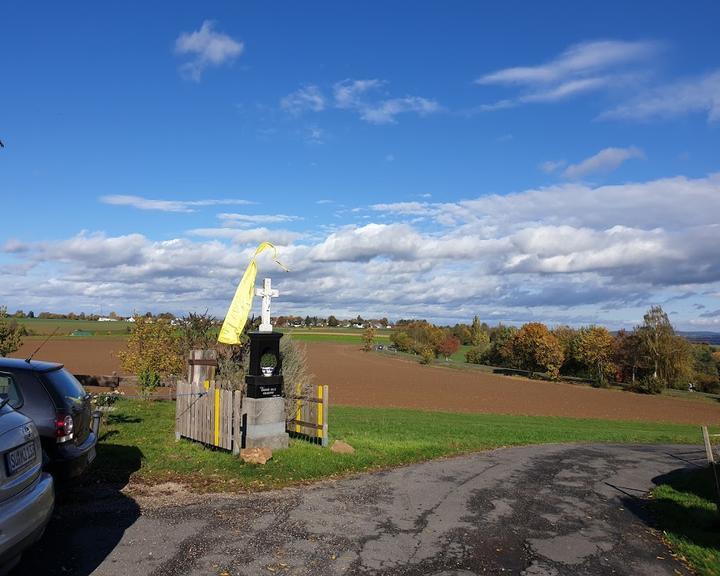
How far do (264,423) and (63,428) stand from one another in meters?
4.23

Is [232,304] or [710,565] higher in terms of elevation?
[232,304]

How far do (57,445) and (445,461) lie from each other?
709 cm

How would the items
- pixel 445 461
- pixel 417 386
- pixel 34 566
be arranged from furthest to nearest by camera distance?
pixel 417 386
pixel 445 461
pixel 34 566

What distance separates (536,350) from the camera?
73.2 m

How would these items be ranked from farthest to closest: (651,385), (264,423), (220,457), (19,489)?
1. (651,385)
2. (264,423)
3. (220,457)
4. (19,489)

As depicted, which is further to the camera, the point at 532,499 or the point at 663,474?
the point at 663,474

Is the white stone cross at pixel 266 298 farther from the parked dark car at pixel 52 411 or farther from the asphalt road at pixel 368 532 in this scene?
the parked dark car at pixel 52 411

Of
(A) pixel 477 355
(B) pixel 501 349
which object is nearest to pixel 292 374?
(B) pixel 501 349

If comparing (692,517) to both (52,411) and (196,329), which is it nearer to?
(52,411)

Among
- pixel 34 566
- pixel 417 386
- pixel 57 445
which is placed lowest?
pixel 417 386

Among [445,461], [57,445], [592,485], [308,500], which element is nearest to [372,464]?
[445,461]

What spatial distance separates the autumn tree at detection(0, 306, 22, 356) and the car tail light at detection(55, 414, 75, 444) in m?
14.1

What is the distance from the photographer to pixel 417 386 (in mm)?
47281

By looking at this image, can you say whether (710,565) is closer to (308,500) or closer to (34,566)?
(308,500)
